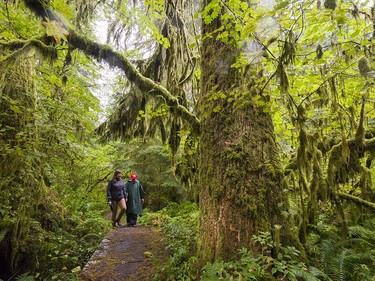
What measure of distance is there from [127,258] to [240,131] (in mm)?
3620

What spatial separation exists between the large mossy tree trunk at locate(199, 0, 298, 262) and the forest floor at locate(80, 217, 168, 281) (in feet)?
5.56

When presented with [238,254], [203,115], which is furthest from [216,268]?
[203,115]

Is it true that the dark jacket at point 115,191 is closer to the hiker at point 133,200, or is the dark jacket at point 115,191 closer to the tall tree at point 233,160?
the hiker at point 133,200

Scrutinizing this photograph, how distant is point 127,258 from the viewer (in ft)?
17.8

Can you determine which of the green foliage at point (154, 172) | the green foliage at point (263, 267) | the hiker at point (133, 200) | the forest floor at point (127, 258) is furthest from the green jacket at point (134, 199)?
the green foliage at point (263, 267)

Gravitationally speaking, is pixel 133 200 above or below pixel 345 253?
above

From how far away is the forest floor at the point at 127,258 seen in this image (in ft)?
15.4

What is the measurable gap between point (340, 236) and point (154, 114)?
13.4 feet

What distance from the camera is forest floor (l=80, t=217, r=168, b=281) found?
470cm

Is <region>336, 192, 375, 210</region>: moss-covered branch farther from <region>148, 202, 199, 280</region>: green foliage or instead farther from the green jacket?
the green jacket

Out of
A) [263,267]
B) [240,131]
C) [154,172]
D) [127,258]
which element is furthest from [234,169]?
[154,172]

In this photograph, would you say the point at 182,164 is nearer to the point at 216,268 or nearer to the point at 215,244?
the point at 215,244

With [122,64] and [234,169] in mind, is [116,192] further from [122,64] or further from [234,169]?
[234,169]

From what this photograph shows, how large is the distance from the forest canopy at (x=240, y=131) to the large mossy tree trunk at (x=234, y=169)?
17mm
